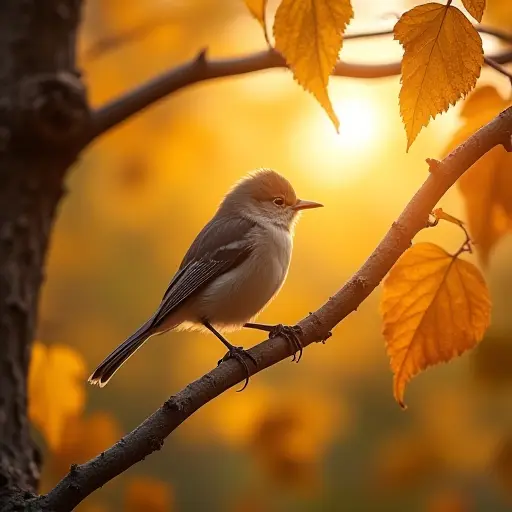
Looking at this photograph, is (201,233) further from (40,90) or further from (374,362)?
(374,362)

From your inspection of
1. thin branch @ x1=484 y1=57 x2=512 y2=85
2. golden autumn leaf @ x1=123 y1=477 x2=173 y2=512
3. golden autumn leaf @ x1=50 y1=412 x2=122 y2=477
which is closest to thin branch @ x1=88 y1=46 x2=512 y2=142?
thin branch @ x1=484 y1=57 x2=512 y2=85

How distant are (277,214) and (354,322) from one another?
3.37ft

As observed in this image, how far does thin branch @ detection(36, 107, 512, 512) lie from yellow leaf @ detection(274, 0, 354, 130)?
0.22m

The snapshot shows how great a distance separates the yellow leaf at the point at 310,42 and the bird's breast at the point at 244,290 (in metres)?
0.99

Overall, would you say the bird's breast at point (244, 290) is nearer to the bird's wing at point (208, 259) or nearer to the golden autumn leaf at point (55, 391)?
the bird's wing at point (208, 259)

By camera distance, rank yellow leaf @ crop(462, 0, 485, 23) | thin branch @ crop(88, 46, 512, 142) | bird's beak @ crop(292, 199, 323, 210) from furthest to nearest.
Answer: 1. bird's beak @ crop(292, 199, 323, 210)
2. thin branch @ crop(88, 46, 512, 142)
3. yellow leaf @ crop(462, 0, 485, 23)

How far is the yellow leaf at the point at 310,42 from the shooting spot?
0.83 m

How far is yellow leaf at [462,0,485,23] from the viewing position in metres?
0.79

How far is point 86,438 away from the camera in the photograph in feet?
5.96

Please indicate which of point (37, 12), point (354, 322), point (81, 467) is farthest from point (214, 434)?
point (81, 467)

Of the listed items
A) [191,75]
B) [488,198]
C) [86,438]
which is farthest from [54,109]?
[488,198]

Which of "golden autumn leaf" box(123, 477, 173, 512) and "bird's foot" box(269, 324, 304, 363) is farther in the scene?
"golden autumn leaf" box(123, 477, 173, 512)

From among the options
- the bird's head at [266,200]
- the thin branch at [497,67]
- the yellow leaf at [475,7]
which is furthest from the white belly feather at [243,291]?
the yellow leaf at [475,7]

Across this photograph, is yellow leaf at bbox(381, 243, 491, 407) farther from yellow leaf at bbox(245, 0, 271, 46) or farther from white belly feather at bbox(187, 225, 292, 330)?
white belly feather at bbox(187, 225, 292, 330)
